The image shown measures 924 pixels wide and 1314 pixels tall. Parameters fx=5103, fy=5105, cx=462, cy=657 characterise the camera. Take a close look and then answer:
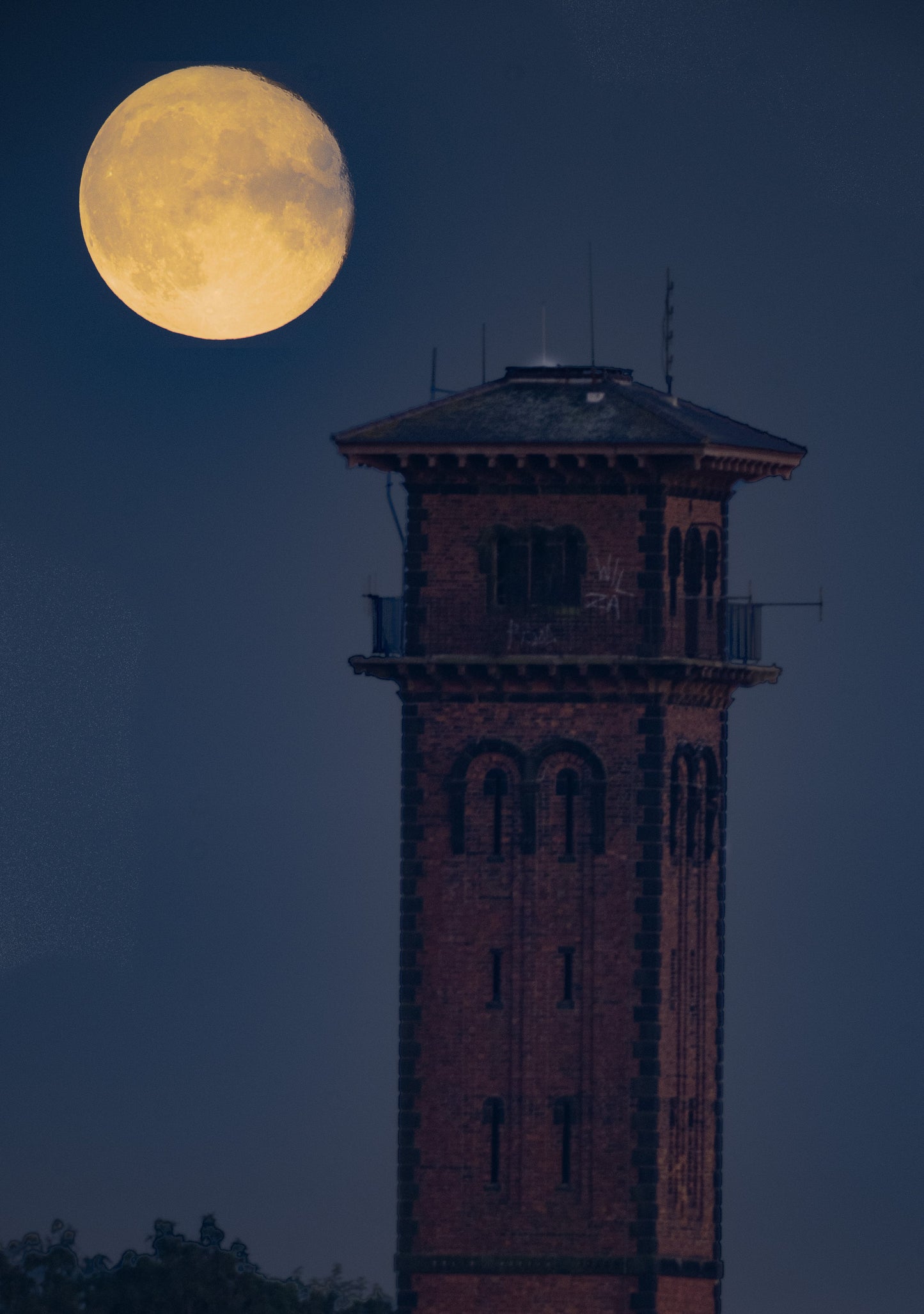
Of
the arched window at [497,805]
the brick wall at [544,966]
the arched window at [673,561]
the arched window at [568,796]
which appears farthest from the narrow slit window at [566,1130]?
the arched window at [673,561]

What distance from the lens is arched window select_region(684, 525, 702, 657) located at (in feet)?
396

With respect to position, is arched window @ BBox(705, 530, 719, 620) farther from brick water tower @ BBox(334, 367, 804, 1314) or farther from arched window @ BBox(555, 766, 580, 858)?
arched window @ BBox(555, 766, 580, 858)

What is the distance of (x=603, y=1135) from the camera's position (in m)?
118

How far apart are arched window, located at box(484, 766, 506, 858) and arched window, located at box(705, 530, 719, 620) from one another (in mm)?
6685

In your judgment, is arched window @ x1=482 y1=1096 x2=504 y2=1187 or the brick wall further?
arched window @ x1=482 y1=1096 x2=504 y2=1187

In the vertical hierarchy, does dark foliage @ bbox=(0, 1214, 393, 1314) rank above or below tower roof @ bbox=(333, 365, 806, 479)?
below

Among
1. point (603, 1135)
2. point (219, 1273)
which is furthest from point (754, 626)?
point (219, 1273)

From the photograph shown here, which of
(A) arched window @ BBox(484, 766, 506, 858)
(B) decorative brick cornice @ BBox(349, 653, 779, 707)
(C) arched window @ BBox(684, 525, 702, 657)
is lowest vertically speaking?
(A) arched window @ BBox(484, 766, 506, 858)

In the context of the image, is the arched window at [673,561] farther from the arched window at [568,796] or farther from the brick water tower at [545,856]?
the arched window at [568,796]

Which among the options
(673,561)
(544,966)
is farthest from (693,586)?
(544,966)

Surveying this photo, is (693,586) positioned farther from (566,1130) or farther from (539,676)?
(566,1130)

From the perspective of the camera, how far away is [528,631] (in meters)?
120

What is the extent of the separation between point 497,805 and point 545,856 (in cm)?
167

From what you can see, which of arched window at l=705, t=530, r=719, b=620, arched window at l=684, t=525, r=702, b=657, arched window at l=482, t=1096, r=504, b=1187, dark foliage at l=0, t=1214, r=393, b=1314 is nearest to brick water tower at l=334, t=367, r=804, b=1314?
arched window at l=482, t=1096, r=504, b=1187
